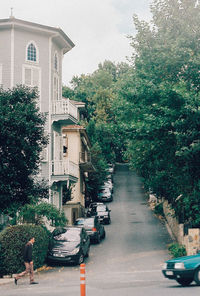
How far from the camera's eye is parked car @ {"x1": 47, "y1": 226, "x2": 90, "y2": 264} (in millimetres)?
22031

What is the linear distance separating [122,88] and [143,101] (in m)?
1.78

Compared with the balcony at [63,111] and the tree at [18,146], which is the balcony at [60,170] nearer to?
the balcony at [63,111]

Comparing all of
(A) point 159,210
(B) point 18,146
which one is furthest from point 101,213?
(B) point 18,146

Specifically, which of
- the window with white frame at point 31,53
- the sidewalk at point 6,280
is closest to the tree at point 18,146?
the sidewalk at point 6,280

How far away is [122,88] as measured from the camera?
26.6 m

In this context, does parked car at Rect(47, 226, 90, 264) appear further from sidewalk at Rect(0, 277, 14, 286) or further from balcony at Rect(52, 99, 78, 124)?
balcony at Rect(52, 99, 78, 124)

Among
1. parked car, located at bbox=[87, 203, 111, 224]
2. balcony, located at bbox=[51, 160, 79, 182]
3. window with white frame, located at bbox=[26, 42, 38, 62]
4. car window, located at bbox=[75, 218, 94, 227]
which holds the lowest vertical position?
car window, located at bbox=[75, 218, 94, 227]

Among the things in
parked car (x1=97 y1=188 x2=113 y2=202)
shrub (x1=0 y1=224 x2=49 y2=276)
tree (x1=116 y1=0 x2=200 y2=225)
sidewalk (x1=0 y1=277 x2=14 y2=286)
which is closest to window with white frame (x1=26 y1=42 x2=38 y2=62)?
tree (x1=116 y1=0 x2=200 y2=225)

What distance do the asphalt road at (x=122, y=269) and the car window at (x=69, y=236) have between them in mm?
1346

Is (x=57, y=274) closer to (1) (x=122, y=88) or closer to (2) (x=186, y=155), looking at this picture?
(2) (x=186, y=155)

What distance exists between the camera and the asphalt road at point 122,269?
1443cm

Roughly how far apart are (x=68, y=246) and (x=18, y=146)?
662cm

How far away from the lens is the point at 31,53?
28.9 meters

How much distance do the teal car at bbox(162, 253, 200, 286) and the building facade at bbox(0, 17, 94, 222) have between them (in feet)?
47.3
